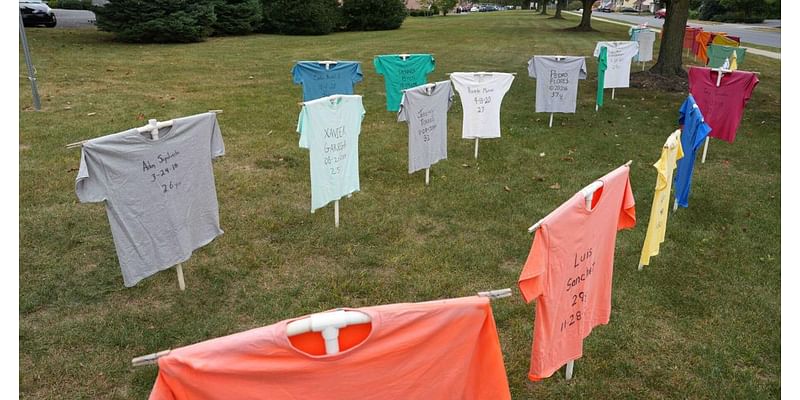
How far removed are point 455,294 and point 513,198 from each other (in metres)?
2.83

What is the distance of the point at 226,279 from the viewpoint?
5.54 m

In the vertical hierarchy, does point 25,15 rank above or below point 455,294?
above

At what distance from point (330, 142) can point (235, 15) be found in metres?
24.7

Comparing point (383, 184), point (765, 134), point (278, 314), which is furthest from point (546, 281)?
point (765, 134)

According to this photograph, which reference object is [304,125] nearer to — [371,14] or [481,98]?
[481,98]

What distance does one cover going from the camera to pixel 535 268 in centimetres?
307

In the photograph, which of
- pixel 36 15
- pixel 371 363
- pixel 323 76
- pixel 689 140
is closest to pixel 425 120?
pixel 323 76

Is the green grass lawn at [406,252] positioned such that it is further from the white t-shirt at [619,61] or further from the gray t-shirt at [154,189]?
the white t-shirt at [619,61]

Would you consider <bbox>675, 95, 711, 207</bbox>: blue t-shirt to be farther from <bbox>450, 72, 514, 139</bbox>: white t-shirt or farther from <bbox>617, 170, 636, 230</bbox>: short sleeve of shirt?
<bbox>450, 72, 514, 139</bbox>: white t-shirt

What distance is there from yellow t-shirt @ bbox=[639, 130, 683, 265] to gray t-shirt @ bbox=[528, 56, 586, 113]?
558cm

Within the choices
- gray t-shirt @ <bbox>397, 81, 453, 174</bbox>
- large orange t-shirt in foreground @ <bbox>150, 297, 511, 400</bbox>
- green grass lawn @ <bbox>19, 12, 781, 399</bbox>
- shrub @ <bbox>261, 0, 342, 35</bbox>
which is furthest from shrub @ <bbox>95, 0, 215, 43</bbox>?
→ large orange t-shirt in foreground @ <bbox>150, 297, 511, 400</bbox>

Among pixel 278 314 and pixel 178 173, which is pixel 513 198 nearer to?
pixel 278 314

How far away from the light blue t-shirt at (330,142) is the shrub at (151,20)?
1963cm

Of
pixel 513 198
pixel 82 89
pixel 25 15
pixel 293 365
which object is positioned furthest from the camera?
pixel 25 15
